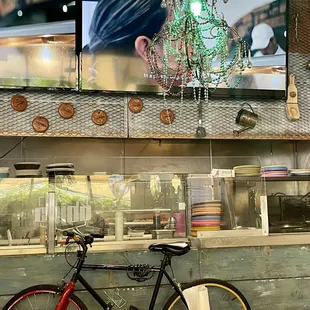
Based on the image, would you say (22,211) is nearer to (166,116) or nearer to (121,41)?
(166,116)

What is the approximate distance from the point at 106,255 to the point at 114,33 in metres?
1.78

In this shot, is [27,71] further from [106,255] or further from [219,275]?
[219,275]

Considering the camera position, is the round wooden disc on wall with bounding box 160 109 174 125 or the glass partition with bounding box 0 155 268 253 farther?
the round wooden disc on wall with bounding box 160 109 174 125

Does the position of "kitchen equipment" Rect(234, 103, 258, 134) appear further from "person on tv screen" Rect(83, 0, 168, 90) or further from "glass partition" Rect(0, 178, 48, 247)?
"glass partition" Rect(0, 178, 48, 247)

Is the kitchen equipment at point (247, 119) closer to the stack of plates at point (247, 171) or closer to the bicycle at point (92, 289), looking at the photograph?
the stack of plates at point (247, 171)

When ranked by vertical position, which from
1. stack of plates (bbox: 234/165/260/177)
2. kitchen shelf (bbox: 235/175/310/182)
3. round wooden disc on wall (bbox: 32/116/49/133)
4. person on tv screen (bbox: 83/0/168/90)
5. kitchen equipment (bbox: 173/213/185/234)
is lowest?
kitchen equipment (bbox: 173/213/185/234)

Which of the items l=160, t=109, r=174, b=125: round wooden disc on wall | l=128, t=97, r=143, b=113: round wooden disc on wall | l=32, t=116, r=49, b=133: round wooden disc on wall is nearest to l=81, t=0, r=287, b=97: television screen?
l=128, t=97, r=143, b=113: round wooden disc on wall

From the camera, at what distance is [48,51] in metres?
3.54

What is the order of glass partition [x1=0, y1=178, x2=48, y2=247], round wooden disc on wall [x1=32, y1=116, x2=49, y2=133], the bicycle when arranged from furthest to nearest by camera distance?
round wooden disc on wall [x1=32, y1=116, x2=49, y2=133], glass partition [x1=0, y1=178, x2=48, y2=247], the bicycle

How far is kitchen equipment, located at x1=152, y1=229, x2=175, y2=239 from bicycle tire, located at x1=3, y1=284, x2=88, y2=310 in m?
0.70

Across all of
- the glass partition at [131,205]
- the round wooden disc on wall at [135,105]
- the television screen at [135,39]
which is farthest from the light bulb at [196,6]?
the round wooden disc on wall at [135,105]

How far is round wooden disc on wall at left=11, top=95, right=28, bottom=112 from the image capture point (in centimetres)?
355

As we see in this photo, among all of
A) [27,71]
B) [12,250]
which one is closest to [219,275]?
[12,250]

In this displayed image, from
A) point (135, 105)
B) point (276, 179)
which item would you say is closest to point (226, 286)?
point (276, 179)
